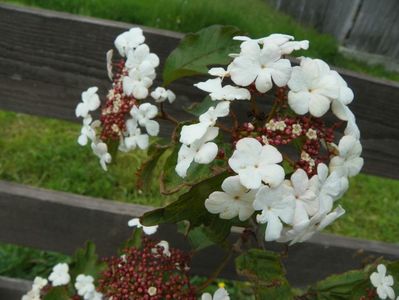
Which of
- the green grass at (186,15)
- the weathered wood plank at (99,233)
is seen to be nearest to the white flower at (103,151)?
the weathered wood plank at (99,233)

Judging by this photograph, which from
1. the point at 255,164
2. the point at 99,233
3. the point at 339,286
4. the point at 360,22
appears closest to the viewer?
the point at 255,164

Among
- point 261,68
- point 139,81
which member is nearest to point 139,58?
point 139,81

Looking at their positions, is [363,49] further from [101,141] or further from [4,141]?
[101,141]

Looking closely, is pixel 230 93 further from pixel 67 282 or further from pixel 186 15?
pixel 186 15

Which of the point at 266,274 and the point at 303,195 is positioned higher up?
the point at 303,195

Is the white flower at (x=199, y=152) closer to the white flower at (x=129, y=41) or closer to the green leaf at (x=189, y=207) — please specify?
the green leaf at (x=189, y=207)

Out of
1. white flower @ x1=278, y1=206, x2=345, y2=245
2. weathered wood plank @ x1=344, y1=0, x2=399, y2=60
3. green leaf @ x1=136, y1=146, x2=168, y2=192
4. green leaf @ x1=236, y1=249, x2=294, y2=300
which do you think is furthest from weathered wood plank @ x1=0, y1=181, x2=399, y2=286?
weathered wood plank @ x1=344, y1=0, x2=399, y2=60

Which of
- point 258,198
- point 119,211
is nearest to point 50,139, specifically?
point 119,211
